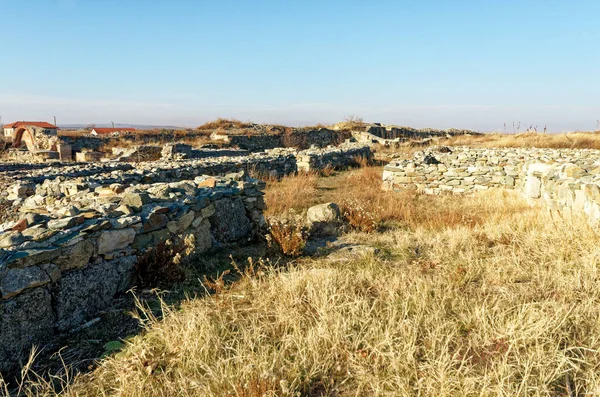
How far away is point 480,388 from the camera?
215 centimetres

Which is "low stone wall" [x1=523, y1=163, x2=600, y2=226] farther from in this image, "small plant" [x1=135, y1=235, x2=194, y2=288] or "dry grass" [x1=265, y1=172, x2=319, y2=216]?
"small plant" [x1=135, y1=235, x2=194, y2=288]

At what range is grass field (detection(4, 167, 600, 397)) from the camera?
2264mm

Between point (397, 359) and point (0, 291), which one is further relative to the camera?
point (0, 291)

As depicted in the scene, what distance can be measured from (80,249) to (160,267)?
86 centimetres

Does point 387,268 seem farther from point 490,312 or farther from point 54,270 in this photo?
point 54,270

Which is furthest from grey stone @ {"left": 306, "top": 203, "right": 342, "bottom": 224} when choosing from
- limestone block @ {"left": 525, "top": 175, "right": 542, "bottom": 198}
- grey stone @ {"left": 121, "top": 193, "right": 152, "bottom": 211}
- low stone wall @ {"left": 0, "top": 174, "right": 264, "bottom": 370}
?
limestone block @ {"left": 525, "top": 175, "right": 542, "bottom": 198}

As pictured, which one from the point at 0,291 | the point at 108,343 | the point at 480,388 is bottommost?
the point at 108,343

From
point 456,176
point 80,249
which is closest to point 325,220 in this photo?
point 80,249

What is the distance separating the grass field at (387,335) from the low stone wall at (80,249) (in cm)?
53

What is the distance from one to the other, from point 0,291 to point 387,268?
3.53 metres

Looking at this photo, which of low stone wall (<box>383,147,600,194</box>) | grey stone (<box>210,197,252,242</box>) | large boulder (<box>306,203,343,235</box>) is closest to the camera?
grey stone (<box>210,197,252,242</box>)

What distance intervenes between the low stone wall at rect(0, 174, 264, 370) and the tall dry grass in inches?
27.7

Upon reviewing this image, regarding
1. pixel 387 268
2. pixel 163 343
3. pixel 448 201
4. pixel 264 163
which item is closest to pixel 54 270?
pixel 163 343

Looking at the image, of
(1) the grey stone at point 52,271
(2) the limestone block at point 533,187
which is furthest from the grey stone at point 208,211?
(2) the limestone block at point 533,187
